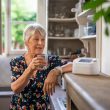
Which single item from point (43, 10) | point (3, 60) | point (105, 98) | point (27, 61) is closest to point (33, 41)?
point (27, 61)

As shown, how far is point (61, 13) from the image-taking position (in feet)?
12.5

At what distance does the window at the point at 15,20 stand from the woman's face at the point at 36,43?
85.4 inches

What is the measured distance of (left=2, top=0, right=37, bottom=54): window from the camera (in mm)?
3952

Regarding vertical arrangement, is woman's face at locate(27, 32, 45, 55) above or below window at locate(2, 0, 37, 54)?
below

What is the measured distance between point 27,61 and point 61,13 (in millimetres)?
2061

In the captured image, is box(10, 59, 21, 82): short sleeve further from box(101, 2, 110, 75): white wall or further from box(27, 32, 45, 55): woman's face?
Answer: box(101, 2, 110, 75): white wall

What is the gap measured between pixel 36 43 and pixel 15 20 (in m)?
2.34

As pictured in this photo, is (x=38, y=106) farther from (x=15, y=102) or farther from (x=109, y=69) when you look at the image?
(x=109, y=69)

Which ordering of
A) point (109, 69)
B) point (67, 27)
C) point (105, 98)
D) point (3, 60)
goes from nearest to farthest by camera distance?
point (105, 98) → point (109, 69) → point (3, 60) → point (67, 27)

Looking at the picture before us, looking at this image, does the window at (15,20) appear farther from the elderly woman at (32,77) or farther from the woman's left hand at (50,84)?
the woman's left hand at (50,84)

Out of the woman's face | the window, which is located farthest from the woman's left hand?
the window

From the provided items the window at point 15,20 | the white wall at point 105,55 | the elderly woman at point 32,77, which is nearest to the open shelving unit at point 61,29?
the window at point 15,20

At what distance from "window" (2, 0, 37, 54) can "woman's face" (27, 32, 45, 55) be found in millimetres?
2169

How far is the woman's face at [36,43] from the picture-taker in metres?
1.83
